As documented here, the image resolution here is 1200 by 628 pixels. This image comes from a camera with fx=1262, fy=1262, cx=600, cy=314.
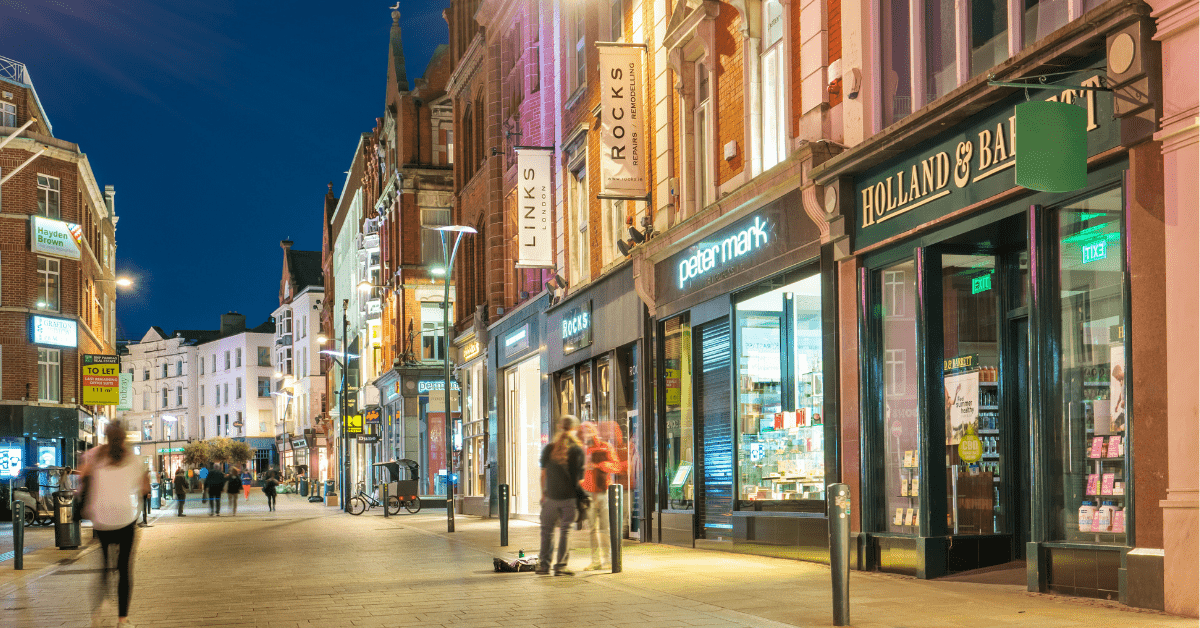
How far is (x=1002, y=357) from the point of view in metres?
13.1

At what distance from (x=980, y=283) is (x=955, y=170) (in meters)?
1.78

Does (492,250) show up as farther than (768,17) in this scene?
Yes

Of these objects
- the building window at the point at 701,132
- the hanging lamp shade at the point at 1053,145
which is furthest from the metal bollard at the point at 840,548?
the building window at the point at 701,132

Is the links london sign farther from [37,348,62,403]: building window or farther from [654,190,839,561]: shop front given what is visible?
[37,348,62,403]: building window

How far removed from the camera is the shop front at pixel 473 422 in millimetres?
35438

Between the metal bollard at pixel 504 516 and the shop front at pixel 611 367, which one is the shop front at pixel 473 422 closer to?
the shop front at pixel 611 367

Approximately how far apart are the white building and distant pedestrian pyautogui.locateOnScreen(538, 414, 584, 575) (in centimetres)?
7072

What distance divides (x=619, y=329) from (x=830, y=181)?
9005 millimetres

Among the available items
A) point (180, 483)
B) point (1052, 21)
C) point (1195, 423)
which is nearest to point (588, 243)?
point (1052, 21)

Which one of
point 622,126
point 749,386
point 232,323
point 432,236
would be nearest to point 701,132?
point 622,126

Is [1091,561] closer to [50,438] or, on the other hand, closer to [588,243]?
[588,243]

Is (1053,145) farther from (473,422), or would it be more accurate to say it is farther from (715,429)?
(473,422)

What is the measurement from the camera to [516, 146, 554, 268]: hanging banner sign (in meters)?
28.5

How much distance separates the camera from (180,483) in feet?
143
